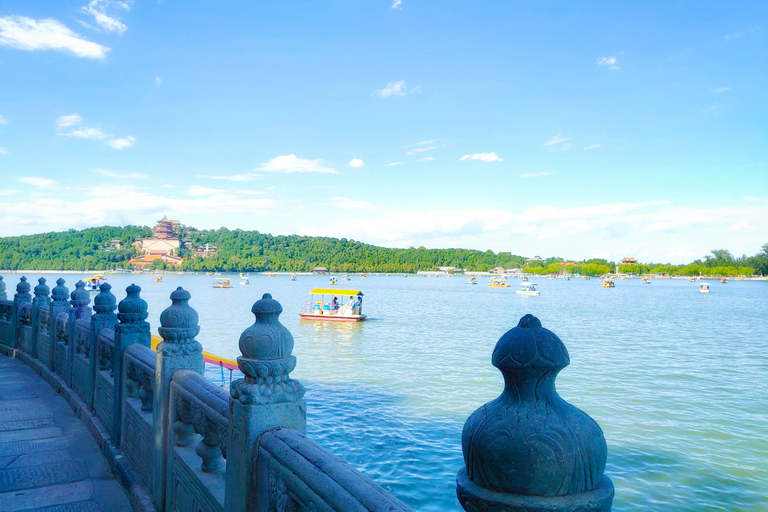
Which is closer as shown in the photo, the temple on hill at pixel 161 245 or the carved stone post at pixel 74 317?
the carved stone post at pixel 74 317

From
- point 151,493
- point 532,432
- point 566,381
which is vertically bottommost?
point 566,381

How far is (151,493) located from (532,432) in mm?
4406

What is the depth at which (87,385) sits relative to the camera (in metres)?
7.38

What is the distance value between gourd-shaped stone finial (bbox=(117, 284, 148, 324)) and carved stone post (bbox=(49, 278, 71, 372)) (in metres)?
4.19

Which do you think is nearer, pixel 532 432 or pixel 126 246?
pixel 532 432

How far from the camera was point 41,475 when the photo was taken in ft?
17.6

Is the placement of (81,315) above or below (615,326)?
above

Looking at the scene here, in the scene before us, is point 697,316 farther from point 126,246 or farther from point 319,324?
point 126,246

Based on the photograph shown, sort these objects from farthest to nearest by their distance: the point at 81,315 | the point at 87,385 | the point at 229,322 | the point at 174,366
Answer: the point at 229,322
the point at 81,315
the point at 87,385
the point at 174,366

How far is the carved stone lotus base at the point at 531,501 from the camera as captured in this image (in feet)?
3.58

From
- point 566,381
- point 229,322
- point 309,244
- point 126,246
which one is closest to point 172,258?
point 126,246

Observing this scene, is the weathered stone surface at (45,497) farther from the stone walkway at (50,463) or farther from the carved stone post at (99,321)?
the carved stone post at (99,321)

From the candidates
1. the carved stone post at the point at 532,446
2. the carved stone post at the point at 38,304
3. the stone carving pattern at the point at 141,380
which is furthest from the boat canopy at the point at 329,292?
the carved stone post at the point at 532,446

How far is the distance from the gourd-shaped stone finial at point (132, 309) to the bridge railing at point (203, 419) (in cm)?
1
